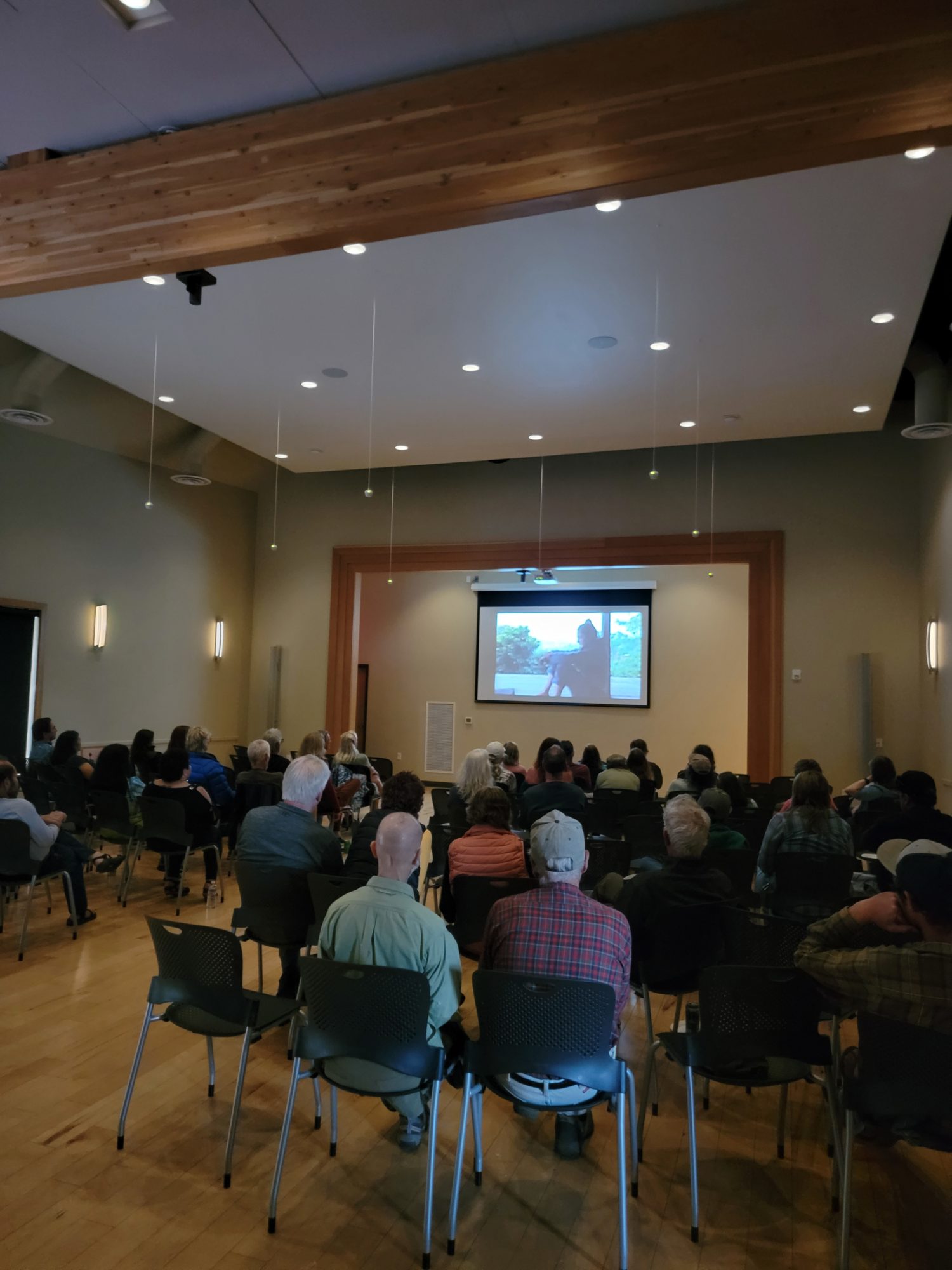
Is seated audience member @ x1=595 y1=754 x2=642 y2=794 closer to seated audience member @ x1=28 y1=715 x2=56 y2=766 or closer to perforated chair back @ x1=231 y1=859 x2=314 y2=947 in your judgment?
perforated chair back @ x1=231 y1=859 x2=314 y2=947

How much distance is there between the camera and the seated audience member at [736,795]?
6577mm

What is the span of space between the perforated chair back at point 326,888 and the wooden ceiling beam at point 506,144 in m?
2.93

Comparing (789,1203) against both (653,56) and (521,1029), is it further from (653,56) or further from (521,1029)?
(653,56)

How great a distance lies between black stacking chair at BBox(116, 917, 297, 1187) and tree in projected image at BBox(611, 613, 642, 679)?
10.9 m

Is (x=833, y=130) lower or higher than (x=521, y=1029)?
higher

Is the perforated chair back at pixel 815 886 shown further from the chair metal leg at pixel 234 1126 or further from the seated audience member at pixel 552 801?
the chair metal leg at pixel 234 1126

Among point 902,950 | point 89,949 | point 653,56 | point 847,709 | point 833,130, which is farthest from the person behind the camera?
point 847,709

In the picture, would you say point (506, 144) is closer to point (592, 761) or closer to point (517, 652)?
point (592, 761)

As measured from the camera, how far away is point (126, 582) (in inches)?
417

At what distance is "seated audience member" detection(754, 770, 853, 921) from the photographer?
459cm

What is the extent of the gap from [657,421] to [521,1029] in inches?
296

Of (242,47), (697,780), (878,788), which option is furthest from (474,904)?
(878,788)

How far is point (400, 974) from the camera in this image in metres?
2.46

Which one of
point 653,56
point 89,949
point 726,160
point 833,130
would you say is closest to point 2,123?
point 653,56
